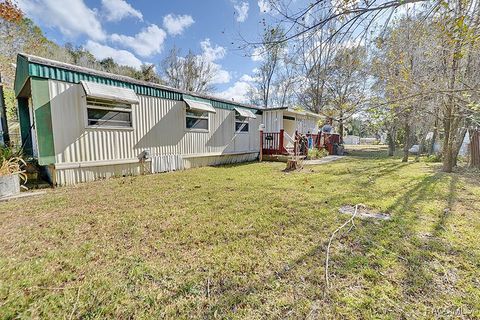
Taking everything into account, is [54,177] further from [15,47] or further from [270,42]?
[15,47]

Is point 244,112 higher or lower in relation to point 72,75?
lower

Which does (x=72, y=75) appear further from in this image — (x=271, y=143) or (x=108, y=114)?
(x=271, y=143)

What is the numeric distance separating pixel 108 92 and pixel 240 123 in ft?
21.1

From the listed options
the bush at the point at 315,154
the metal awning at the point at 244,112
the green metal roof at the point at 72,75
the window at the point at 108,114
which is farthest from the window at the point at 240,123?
the window at the point at 108,114

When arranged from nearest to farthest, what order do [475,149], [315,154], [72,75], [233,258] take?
[233,258], [72,75], [475,149], [315,154]

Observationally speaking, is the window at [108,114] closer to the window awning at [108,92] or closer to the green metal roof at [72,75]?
the window awning at [108,92]

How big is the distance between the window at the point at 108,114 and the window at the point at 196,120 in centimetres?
235

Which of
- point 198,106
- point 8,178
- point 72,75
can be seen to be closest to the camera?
point 8,178

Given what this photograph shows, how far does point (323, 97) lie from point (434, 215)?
19988 mm

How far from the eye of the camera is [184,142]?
324 inches

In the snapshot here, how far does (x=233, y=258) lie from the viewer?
233cm

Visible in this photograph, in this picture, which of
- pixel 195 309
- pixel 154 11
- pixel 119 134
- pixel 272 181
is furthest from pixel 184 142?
pixel 154 11

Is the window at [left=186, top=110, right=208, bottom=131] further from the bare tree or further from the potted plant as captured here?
the bare tree

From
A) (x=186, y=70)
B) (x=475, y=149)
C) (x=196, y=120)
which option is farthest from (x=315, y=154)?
(x=186, y=70)
